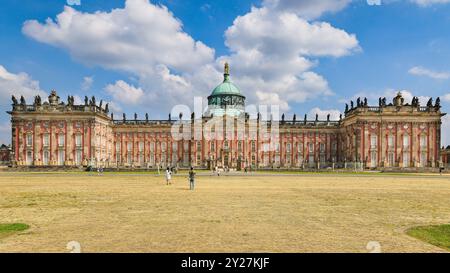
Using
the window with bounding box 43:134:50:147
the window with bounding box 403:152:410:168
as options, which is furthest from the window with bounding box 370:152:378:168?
the window with bounding box 43:134:50:147

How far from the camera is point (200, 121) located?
84812 mm

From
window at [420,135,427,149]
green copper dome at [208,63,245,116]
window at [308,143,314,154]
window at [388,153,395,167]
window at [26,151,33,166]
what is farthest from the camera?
green copper dome at [208,63,245,116]

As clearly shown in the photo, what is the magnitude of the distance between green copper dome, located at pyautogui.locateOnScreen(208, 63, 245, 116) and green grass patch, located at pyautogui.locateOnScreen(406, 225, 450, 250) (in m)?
77.0

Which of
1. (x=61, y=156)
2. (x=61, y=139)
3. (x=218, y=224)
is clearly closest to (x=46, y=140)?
(x=61, y=139)

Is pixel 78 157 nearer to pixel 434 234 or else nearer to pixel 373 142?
pixel 373 142

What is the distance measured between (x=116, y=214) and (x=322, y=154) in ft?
255

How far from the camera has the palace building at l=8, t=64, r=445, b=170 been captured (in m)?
73.2

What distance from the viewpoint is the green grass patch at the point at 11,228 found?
9875 mm

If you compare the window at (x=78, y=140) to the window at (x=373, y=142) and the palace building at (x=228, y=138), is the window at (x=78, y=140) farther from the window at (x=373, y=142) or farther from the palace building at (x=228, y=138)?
the window at (x=373, y=142)

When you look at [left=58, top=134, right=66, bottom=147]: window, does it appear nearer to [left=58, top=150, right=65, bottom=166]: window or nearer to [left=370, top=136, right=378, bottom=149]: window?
[left=58, top=150, right=65, bottom=166]: window

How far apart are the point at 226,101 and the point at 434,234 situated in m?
81.0

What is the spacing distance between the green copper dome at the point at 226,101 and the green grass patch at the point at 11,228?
76.9 m
